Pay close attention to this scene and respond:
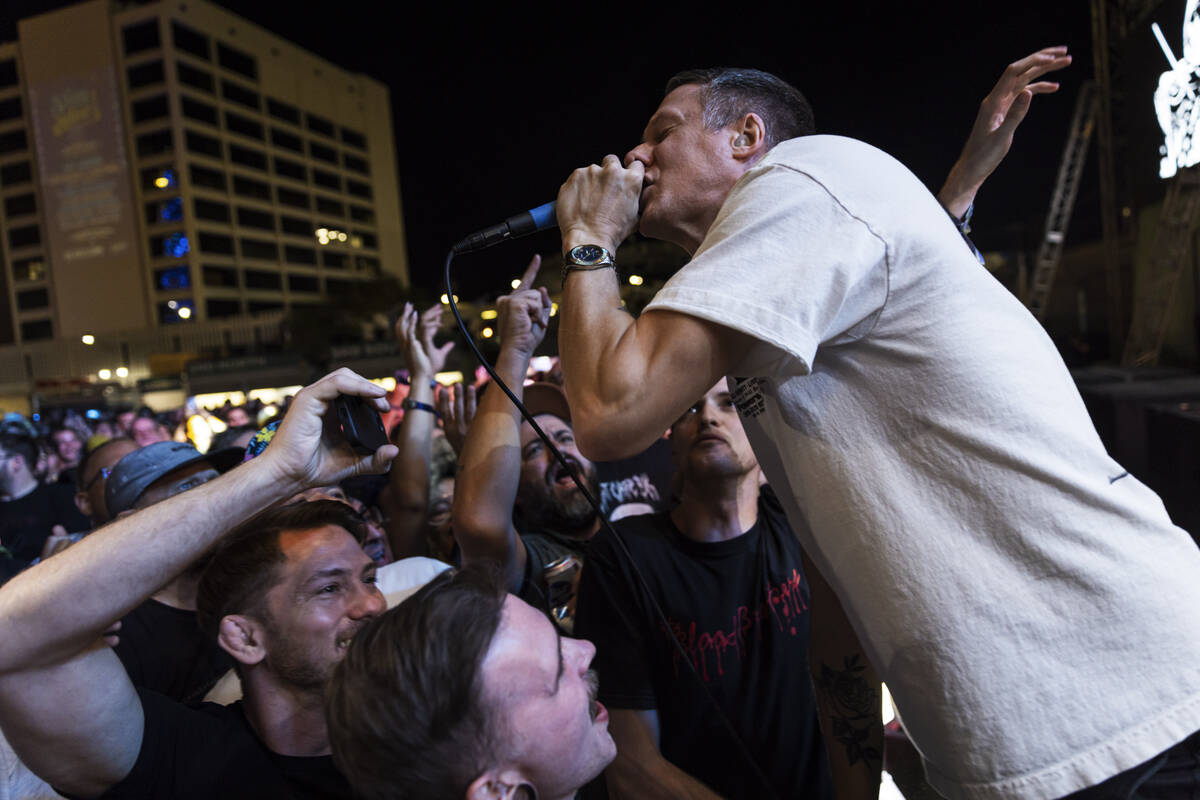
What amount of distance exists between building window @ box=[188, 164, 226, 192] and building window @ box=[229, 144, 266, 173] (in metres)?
2.10

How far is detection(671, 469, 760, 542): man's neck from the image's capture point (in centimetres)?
238

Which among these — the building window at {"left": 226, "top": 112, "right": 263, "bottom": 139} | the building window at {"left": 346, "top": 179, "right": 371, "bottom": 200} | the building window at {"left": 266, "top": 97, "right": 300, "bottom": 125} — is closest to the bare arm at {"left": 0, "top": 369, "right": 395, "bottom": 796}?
the building window at {"left": 226, "top": 112, "right": 263, "bottom": 139}

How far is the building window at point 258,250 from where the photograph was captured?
6053 centimetres

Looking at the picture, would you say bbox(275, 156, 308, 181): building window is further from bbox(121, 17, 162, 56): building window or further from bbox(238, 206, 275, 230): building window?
bbox(121, 17, 162, 56): building window

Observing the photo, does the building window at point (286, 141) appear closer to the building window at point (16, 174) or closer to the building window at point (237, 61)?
the building window at point (237, 61)

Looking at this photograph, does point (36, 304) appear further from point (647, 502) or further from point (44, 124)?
point (647, 502)

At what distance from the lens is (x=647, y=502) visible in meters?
4.06

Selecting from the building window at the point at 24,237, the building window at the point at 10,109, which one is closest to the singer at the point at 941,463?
the building window at the point at 24,237

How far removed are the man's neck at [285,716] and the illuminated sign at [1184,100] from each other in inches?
202

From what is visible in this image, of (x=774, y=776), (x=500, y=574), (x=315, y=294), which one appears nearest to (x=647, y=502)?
(x=774, y=776)

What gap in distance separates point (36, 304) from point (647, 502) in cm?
7302

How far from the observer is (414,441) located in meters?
3.47

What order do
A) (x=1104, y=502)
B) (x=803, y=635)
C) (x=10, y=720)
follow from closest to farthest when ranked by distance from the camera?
(x=1104, y=502), (x=10, y=720), (x=803, y=635)

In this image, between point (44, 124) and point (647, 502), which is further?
point (44, 124)
